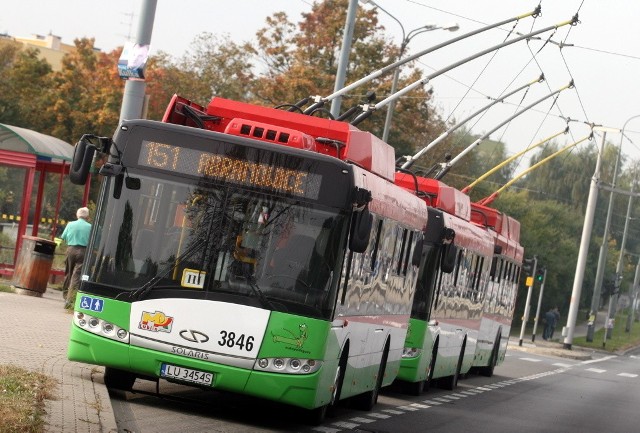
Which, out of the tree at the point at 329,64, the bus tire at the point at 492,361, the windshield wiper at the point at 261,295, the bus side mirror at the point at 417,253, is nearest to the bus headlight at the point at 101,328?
the windshield wiper at the point at 261,295

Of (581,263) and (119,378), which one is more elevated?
(581,263)

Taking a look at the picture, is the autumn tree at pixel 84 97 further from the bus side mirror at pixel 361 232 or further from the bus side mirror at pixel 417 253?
the bus side mirror at pixel 361 232

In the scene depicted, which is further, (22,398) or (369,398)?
(369,398)

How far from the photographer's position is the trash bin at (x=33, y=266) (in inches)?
1039

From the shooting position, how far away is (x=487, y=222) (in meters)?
29.8

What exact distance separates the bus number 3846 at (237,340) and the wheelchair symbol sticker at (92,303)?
3.72 feet

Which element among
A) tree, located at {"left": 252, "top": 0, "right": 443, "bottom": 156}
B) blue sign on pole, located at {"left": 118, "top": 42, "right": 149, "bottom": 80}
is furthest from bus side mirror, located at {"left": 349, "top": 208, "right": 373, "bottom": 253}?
tree, located at {"left": 252, "top": 0, "right": 443, "bottom": 156}

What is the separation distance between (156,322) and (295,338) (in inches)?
48.4

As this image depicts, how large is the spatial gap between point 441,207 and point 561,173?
3240 inches

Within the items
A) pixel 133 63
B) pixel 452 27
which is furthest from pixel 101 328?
pixel 452 27

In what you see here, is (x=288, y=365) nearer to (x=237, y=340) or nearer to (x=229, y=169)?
(x=237, y=340)

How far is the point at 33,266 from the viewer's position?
87.7 ft

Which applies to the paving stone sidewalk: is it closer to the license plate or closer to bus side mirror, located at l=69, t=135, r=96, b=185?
the license plate

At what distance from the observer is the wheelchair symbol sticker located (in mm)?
13578
